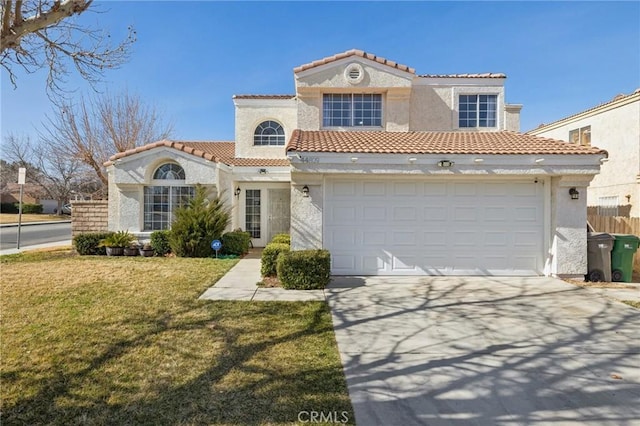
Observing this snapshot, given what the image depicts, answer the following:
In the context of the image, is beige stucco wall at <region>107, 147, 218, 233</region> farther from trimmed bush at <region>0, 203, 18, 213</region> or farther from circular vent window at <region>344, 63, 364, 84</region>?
trimmed bush at <region>0, 203, 18, 213</region>

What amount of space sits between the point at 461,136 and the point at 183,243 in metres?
12.3

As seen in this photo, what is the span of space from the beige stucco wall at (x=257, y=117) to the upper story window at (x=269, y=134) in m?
0.20

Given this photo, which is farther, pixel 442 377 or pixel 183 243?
pixel 183 243

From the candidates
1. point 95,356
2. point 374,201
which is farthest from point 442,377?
point 374,201

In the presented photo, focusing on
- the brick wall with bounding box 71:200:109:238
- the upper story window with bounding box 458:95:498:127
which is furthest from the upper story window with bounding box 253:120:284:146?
the upper story window with bounding box 458:95:498:127

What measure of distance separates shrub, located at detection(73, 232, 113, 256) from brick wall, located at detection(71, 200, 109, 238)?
1404 mm

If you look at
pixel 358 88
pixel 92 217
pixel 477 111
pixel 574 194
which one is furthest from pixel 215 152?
pixel 574 194

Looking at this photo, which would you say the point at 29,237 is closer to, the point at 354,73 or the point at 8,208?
the point at 354,73

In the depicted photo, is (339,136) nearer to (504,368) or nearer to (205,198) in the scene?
(205,198)

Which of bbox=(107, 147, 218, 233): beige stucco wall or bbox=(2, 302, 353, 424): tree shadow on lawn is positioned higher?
bbox=(107, 147, 218, 233): beige stucco wall

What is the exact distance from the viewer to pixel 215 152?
62.3ft

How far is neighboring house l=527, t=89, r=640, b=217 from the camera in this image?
1761 centimetres

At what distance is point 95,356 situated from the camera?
4.94 m

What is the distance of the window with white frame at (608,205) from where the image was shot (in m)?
18.5
